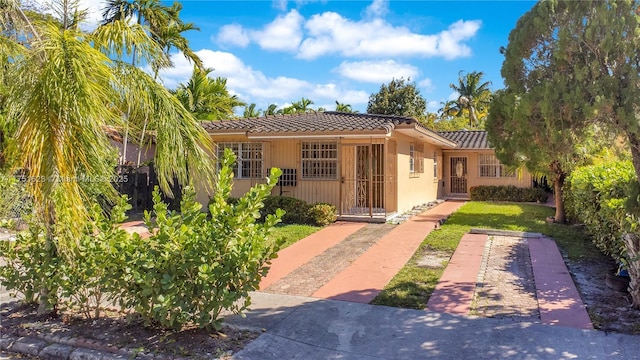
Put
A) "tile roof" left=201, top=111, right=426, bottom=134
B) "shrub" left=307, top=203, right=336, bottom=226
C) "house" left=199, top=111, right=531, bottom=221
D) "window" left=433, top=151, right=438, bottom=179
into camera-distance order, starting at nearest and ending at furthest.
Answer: "shrub" left=307, top=203, right=336, bottom=226
"tile roof" left=201, top=111, right=426, bottom=134
"house" left=199, top=111, right=531, bottom=221
"window" left=433, top=151, right=438, bottom=179

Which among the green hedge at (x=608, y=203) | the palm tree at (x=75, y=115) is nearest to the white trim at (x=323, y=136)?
the green hedge at (x=608, y=203)

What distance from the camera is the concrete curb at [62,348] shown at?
13.9ft

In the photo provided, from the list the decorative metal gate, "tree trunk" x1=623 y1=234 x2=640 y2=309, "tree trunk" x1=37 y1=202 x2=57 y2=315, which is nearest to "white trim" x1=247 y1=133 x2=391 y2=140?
the decorative metal gate

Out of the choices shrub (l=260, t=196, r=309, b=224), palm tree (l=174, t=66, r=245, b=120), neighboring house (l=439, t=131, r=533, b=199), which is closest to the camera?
shrub (l=260, t=196, r=309, b=224)

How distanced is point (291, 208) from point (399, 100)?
24310 millimetres

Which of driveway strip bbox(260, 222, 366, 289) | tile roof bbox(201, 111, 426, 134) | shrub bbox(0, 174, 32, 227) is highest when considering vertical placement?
tile roof bbox(201, 111, 426, 134)

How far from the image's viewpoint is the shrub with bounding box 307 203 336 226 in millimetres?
12742

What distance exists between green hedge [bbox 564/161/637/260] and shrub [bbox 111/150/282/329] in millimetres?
4653

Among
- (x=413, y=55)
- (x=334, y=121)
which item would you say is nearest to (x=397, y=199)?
(x=334, y=121)

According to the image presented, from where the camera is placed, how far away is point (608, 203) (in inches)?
251

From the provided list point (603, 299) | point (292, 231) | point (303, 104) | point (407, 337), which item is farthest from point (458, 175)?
point (407, 337)

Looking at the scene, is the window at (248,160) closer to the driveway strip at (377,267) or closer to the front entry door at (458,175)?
the driveway strip at (377,267)

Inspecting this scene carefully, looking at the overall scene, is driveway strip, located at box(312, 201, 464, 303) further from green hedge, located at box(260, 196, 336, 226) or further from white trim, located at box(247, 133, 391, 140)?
white trim, located at box(247, 133, 391, 140)

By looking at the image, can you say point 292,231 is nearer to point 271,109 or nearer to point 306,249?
point 306,249
